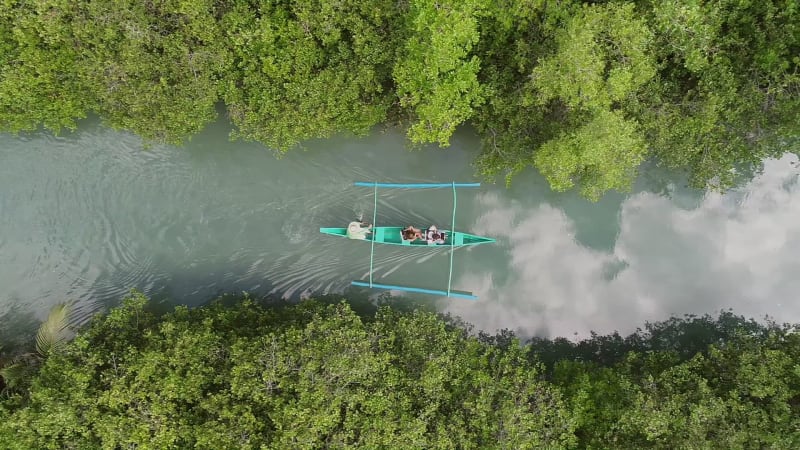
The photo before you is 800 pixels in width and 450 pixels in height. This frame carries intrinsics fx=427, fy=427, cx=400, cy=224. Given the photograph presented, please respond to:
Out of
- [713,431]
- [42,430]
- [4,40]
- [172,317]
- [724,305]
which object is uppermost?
[4,40]

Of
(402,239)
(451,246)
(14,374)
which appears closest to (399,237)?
(402,239)

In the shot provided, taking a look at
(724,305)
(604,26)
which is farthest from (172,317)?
(724,305)

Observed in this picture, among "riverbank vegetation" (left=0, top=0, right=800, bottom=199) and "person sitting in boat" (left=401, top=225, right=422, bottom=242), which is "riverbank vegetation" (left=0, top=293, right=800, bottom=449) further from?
"riverbank vegetation" (left=0, top=0, right=800, bottom=199)

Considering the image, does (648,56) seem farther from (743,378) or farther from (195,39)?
(195,39)

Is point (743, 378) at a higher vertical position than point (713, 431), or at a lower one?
higher

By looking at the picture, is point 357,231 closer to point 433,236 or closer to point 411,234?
point 411,234

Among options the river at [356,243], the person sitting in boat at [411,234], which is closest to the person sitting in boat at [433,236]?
the person sitting in boat at [411,234]
